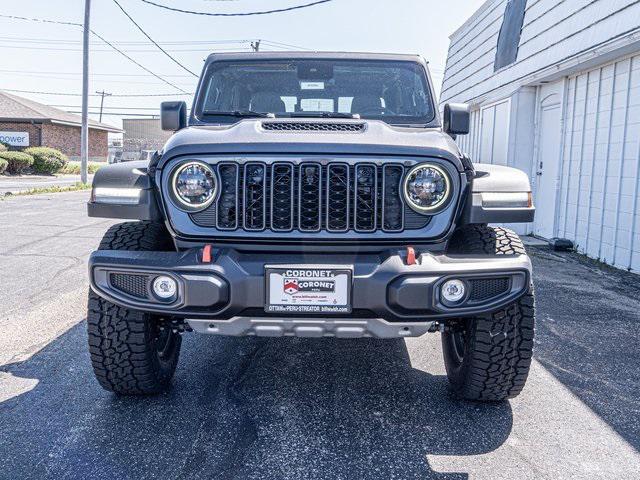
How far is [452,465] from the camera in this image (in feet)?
7.83

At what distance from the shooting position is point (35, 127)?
109 ft

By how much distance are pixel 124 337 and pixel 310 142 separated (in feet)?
4.33

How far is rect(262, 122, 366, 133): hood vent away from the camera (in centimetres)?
284

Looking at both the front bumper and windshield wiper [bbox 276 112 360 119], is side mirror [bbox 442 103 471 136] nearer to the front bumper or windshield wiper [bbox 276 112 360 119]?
windshield wiper [bbox 276 112 360 119]

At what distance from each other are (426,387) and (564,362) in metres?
1.07

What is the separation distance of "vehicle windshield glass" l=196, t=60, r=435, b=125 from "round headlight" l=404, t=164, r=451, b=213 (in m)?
1.07

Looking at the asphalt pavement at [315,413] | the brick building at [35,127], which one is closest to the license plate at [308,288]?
the asphalt pavement at [315,413]

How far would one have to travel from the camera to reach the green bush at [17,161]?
84.6ft

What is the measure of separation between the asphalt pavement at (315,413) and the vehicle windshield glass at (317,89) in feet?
5.22

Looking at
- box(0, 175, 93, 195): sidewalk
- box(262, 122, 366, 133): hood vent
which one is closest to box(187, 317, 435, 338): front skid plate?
box(262, 122, 366, 133): hood vent

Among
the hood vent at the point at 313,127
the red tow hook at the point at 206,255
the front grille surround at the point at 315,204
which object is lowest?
the red tow hook at the point at 206,255

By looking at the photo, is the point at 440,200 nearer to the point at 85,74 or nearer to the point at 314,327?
the point at 314,327

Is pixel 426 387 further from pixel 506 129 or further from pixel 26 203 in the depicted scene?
pixel 26 203

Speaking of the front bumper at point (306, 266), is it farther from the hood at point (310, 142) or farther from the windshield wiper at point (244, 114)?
the windshield wiper at point (244, 114)
